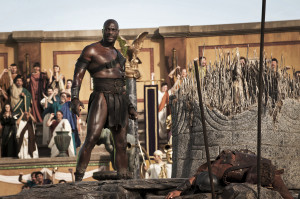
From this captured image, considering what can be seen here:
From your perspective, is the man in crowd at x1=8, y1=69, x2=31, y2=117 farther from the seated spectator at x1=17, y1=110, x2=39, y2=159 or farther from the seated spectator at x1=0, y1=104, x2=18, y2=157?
the seated spectator at x1=17, y1=110, x2=39, y2=159

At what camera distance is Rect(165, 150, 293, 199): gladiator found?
6537mm

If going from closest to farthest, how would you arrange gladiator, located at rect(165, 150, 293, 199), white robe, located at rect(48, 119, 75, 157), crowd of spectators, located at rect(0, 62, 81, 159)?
1. gladiator, located at rect(165, 150, 293, 199)
2. white robe, located at rect(48, 119, 75, 157)
3. crowd of spectators, located at rect(0, 62, 81, 159)

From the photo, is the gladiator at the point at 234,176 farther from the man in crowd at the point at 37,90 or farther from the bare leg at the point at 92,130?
the man in crowd at the point at 37,90

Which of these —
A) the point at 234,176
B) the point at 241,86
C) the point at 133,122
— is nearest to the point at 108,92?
the point at 234,176

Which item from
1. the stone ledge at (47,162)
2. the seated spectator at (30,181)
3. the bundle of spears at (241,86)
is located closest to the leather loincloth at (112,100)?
the bundle of spears at (241,86)

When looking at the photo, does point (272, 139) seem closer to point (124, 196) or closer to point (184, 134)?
point (184, 134)

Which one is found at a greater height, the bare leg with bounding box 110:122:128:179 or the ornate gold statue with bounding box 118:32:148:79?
the ornate gold statue with bounding box 118:32:148:79

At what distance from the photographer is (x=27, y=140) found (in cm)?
2023

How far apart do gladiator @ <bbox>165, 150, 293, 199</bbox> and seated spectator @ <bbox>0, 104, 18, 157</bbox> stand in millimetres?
14547

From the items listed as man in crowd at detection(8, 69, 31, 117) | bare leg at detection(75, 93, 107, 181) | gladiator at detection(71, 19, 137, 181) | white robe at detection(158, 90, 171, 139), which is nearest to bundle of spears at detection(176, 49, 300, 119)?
gladiator at detection(71, 19, 137, 181)

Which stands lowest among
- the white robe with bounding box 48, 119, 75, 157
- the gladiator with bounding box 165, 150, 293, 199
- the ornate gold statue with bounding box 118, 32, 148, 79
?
the white robe with bounding box 48, 119, 75, 157

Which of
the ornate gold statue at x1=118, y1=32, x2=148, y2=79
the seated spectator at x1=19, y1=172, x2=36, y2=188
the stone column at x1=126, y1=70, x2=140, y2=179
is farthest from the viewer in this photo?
the seated spectator at x1=19, y1=172, x2=36, y2=188

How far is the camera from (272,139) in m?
11.0

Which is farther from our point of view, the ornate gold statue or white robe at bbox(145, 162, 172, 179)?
white robe at bbox(145, 162, 172, 179)
